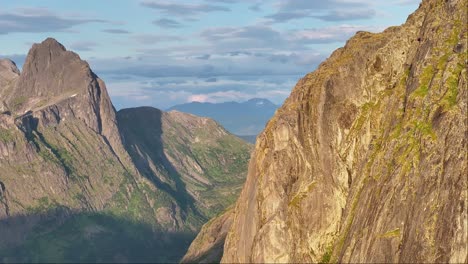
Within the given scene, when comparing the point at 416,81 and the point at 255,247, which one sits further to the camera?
the point at 255,247

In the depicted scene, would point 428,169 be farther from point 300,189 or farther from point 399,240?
point 300,189

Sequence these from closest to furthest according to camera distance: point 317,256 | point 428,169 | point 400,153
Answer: point 428,169, point 400,153, point 317,256

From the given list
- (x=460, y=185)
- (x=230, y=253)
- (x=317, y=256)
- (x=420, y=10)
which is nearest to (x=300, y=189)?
(x=317, y=256)

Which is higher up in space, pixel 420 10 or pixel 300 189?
pixel 420 10
